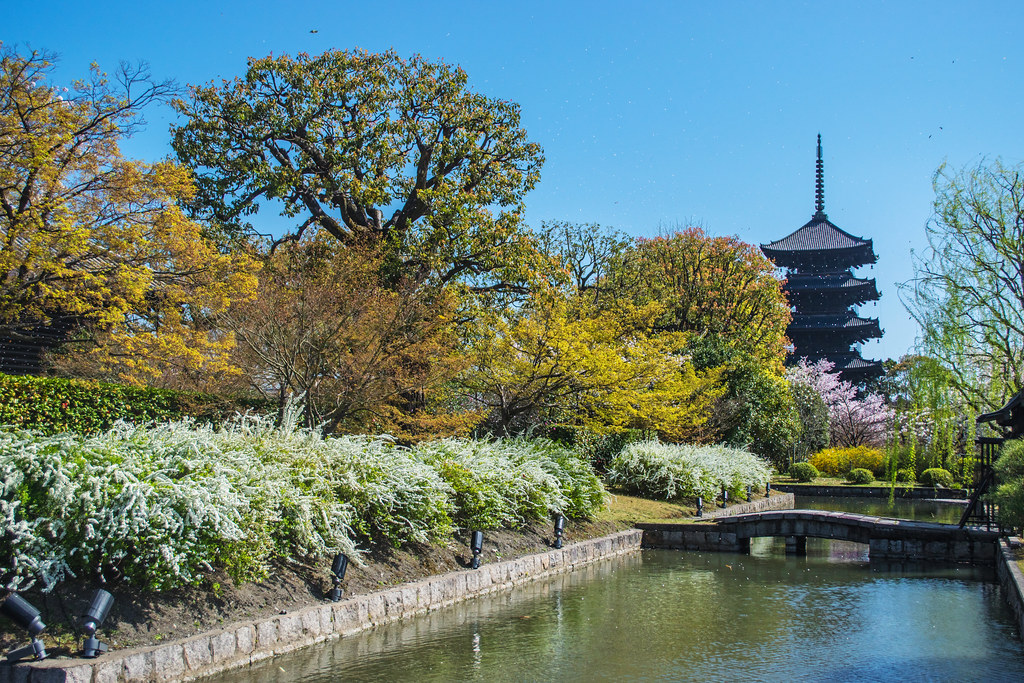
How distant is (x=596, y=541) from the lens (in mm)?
14602

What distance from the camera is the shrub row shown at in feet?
21.9

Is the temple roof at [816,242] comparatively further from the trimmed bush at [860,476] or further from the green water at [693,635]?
the green water at [693,635]

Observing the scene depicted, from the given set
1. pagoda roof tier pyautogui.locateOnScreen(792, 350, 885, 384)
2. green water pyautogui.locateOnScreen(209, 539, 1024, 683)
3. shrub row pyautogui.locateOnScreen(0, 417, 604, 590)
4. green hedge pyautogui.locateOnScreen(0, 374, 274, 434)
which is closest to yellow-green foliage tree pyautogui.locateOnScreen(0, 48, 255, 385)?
green hedge pyautogui.locateOnScreen(0, 374, 274, 434)

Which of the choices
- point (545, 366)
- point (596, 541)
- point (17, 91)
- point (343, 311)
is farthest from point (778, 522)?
point (17, 91)

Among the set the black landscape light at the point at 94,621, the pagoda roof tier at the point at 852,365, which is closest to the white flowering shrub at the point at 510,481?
the black landscape light at the point at 94,621

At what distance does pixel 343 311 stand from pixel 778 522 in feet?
31.9

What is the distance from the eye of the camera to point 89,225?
43.2 feet

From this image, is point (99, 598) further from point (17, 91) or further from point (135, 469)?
point (17, 91)

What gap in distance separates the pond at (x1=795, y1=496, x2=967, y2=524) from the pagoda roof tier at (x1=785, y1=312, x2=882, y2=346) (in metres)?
25.9

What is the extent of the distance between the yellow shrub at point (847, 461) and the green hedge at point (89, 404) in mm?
26318

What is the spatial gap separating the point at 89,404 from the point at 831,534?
14225 mm

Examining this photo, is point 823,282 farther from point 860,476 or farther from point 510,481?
point 510,481

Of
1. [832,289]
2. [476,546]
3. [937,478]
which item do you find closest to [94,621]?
[476,546]

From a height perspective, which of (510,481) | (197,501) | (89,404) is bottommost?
(510,481)
